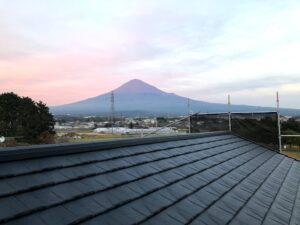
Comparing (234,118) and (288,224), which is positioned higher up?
(234,118)

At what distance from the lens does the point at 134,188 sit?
13.0 feet

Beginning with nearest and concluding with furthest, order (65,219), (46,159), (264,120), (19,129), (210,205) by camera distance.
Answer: (65,219) → (46,159) → (210,205) → (264,120) → (19,129)

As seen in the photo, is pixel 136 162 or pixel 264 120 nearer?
pixel 136 162

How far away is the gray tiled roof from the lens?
9.09 feet

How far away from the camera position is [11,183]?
2766mm

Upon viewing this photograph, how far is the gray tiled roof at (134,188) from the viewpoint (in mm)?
2771

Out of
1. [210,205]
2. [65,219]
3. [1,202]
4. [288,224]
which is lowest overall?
[288,224]

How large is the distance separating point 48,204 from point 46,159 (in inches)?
33.1

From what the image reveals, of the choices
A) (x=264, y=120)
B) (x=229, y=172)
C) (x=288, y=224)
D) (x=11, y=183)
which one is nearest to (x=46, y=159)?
(x=11, y=183)

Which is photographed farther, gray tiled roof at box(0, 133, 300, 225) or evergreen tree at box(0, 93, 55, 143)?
evergreen tree at box(0, 93, 55, 143)

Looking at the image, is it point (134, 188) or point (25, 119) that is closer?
point (134, 188)

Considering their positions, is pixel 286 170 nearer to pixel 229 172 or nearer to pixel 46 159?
pixel 229 172

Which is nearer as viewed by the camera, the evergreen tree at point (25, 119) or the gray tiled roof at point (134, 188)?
the gray tiled roof at point (134, 188)

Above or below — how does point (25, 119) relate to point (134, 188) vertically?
above
